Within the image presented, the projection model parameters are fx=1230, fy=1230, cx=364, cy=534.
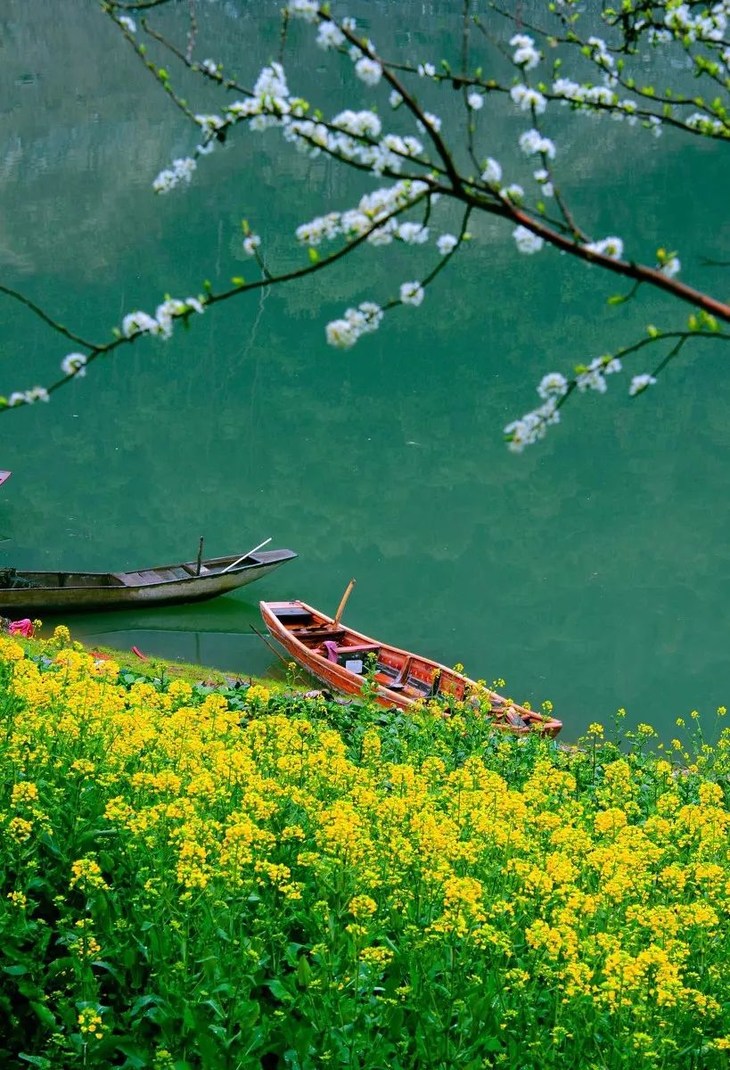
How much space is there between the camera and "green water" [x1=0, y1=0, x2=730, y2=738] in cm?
1880

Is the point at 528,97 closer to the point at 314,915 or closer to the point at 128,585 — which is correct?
the point at 314,915

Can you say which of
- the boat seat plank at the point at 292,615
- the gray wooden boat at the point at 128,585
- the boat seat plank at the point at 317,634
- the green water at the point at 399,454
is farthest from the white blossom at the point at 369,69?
the gray wooden boat at the point at 128,585

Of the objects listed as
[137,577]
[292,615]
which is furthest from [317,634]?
[137,577]

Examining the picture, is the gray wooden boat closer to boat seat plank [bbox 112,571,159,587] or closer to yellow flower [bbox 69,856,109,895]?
boat seat plank [bbox 112,571,159,587]

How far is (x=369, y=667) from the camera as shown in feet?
49.0

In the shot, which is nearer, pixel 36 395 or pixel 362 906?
pixel 36 395

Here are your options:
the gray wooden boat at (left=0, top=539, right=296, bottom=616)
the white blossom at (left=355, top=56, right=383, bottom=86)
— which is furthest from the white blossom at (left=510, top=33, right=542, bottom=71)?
the gray wooden boat at (left=0, top=539, right=296, bottom=616)

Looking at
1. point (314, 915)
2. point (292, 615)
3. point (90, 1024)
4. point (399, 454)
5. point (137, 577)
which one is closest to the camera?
point (90, 1024)

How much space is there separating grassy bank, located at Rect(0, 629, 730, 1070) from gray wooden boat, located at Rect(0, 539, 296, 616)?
11157mm

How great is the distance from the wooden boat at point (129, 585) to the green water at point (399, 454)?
0.37 metres

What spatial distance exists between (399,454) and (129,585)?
389 inches

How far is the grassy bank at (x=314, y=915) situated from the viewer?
4.38m

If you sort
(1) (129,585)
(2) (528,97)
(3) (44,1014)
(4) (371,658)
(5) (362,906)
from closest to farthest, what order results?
(2) (528,97), (3) (44,1014), (5) (362,906), (4) (371,658), (1) (129,585)

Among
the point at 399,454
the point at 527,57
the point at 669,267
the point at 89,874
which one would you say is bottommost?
the point at 89,874
